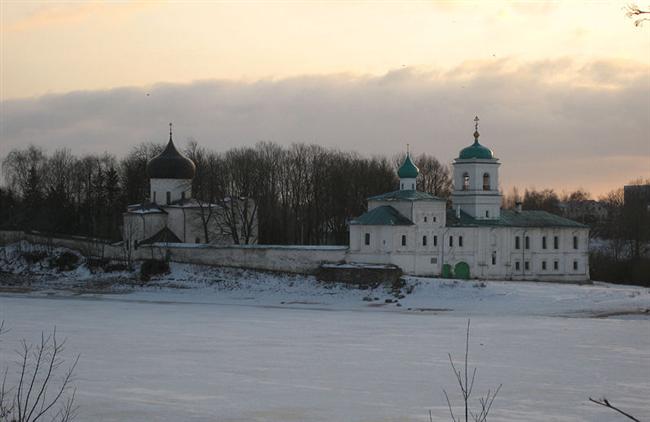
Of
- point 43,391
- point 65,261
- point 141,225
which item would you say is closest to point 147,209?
point 141,225

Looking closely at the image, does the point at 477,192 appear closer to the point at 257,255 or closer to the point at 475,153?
the point at 475,153

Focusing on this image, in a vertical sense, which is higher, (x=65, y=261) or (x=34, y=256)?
(x=34, y=256)

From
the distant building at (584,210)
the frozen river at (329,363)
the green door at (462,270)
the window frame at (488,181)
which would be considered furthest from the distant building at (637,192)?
the frozen river at (329,363)

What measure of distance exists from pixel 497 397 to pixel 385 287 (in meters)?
22.1

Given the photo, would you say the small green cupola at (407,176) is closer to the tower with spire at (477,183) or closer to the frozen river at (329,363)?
the tower with spire at (477,183)

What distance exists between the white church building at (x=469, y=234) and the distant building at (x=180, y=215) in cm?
693

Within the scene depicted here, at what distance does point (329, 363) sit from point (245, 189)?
104 feet

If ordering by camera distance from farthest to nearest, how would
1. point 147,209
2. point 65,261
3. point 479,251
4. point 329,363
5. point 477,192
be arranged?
point 147,209 → point 65,261 → point 477,192 → point 479,251 → point 329,363

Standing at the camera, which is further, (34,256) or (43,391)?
(34,256)

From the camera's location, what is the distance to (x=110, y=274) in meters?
42.9

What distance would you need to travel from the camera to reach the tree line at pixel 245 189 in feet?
169

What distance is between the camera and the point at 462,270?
138 ft

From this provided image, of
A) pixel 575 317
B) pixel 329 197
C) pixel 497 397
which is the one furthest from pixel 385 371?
pixel 329 197

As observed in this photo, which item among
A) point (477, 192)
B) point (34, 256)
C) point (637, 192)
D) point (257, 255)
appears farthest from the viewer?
point (637, 192)
